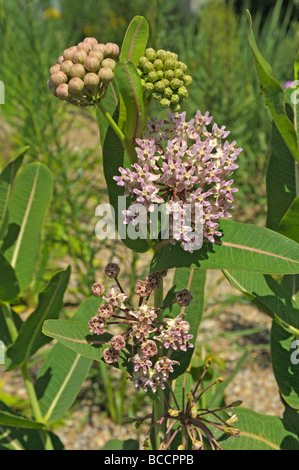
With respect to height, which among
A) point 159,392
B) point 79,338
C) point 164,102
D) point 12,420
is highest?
point 164,102

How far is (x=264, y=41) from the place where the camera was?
3.29 meters

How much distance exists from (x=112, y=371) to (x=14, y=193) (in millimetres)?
1314

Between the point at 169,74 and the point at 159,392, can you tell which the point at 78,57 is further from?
the point at 159,392

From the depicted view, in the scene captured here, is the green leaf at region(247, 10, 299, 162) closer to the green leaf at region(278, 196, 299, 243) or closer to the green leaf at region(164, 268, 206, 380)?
the green leaf at region(278, 196, 299, 243)

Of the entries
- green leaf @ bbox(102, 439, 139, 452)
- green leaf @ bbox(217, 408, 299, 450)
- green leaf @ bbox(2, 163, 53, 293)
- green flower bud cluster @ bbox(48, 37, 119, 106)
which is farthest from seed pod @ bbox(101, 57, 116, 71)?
green leaf @ bbox(102, 439, 139, 452)

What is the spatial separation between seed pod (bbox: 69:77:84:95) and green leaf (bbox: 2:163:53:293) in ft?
1.55

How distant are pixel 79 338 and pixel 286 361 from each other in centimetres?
44

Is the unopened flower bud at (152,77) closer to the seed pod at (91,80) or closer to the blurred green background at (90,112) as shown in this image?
the seed pod at (91,80)

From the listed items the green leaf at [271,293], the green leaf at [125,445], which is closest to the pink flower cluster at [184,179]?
the green leaf at [271,293]

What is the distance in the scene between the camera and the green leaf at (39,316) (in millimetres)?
957

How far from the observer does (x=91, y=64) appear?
631mm

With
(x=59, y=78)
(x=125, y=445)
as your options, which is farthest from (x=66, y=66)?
(x=125, y=445)

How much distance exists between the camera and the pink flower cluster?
2.12ft

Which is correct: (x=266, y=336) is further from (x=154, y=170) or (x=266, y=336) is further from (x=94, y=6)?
(x=94, y=6)
